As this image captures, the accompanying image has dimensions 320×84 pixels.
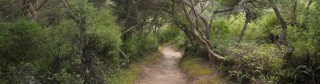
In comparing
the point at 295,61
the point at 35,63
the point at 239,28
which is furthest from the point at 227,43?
the point at 35,63

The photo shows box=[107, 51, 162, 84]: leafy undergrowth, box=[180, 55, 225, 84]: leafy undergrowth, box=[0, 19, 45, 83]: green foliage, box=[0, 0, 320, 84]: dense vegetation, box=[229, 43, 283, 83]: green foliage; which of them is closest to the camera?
box=[0, 19, 45, 83]: green foliage

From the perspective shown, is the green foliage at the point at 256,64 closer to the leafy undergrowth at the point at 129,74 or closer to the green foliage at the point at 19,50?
the leafy undergrowth at the point at 129,74

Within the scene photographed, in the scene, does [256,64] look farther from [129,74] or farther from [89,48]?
[129,74]

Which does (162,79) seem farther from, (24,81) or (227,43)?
(24,81)

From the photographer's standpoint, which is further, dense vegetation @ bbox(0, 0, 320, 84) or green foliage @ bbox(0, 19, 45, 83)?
dense vegetation @ bbox(0, 0, 320, 84)

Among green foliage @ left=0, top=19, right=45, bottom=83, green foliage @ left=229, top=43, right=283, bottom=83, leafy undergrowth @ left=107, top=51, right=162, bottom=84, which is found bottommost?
leafy undergrowth @ left=107, top=51, right=162, bottom=84

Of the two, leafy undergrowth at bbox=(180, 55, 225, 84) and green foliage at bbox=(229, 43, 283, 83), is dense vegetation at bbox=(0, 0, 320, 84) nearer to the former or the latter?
green foliage at bbox=(229, 43, 283, 83)

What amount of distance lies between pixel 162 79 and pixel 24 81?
11.5 meters

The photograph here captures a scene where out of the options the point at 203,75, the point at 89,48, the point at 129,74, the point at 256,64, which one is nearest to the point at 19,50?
the point at 89,48

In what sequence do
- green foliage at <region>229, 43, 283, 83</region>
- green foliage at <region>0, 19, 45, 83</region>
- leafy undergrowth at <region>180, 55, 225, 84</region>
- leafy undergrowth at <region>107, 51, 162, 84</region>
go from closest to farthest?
green foliage at <region>0, 19, 45, 83</region>
green foliage at <region>229, 43, 283, 83</region>
leafy undergrowth at <region>107, 51, 162, 84</region>
leafy undergrowth at <region>180, 55, 225, 84</region>

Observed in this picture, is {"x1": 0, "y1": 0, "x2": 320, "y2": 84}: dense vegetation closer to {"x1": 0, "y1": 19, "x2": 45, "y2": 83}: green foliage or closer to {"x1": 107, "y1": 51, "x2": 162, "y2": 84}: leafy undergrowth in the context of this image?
{"x1": 0, "y1": 19, "x2": 45, "y2": 83}: green foliage

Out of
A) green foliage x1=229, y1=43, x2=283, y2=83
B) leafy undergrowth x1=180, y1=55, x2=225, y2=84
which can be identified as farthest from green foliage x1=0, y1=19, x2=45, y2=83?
leafy undergrowth x1=180, y1=55, x2=225, y2=84

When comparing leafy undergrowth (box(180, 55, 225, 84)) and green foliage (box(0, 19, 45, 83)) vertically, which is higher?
green foliage (box(0, 19, 45, 83))

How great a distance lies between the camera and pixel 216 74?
19312 mm
